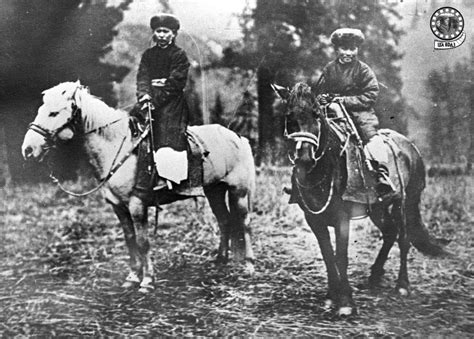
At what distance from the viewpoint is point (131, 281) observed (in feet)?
14.5

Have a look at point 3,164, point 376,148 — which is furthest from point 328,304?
point 3,164

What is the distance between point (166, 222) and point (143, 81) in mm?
1258

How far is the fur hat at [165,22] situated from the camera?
4.41 meters

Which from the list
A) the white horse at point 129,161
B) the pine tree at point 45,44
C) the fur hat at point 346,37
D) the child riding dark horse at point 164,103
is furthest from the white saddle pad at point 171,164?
the fur hat at point 346,37

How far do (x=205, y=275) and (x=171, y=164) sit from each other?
1034 millimetres

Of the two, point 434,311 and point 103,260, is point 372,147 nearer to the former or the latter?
point 434,311

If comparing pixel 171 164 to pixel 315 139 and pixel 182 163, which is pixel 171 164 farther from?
pixel 315 139

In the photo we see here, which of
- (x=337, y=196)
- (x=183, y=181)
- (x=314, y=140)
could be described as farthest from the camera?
(x=183, y=181)

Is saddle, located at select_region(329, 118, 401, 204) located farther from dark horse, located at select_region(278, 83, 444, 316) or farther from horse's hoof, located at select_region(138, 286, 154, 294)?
horse's hoof, located at select_region(138, 286, 154, 294)

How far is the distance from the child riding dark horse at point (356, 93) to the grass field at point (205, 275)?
0.59 m

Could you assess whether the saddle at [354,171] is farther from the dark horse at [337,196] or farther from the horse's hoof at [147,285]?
the horse's hoof at [147,285]

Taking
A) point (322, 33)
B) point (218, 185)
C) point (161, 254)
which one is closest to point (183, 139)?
point (218, 185)

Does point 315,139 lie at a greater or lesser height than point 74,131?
lesser

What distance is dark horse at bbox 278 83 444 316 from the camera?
13.5 ft
